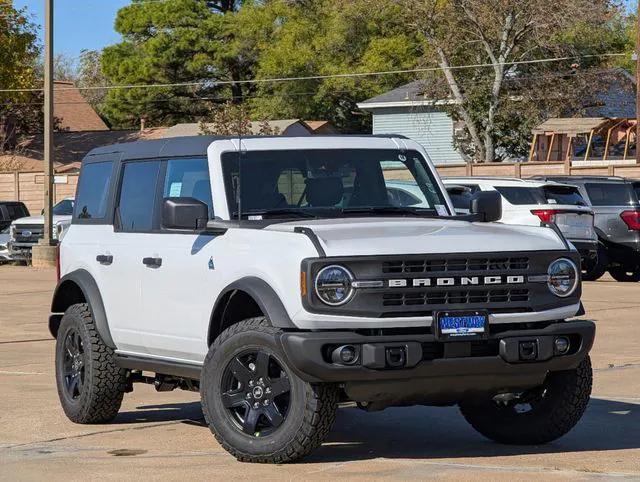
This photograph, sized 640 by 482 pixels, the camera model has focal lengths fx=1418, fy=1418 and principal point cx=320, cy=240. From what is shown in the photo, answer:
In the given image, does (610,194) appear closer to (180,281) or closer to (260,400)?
(180,281)

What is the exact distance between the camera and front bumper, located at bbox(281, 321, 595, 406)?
743 centimetres

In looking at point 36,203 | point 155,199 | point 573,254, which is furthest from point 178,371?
point 36,203

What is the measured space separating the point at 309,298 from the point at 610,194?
19214 mm

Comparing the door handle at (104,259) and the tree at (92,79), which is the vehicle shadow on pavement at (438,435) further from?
the tree at (92,79)

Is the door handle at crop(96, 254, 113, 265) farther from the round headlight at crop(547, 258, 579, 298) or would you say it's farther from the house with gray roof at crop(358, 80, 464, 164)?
the house with gray roof at crop(358, 80, 464, 164)

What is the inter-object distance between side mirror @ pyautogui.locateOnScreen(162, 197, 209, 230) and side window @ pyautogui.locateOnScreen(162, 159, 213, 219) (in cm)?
35

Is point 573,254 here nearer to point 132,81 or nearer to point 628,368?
point 628,368

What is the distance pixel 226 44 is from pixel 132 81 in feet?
18.5

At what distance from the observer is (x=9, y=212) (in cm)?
3716

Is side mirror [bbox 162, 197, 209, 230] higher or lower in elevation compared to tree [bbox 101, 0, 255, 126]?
lower

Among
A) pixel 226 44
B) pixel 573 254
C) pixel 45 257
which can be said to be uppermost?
pixel 226 44

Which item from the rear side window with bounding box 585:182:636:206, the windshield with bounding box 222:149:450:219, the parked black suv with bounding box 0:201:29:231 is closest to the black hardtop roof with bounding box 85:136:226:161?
the windshield with bounding box 222:149:450:219

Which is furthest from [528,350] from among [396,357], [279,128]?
[279,128]

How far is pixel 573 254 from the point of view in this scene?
817cm
